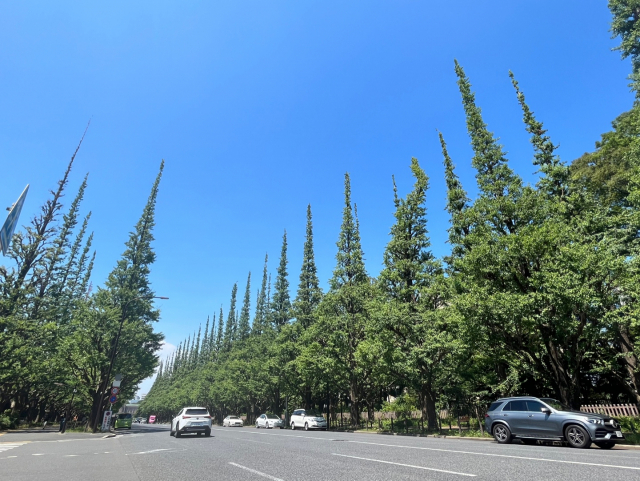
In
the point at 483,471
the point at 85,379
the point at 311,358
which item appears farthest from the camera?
the point at 85,379

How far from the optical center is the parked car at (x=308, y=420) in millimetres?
28609

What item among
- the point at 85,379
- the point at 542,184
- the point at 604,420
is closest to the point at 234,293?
the point at 85,379

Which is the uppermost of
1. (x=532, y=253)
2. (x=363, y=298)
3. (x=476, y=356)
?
(x=363, y=298)

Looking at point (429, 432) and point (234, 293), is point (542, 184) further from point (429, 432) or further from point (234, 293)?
point (234, 293)

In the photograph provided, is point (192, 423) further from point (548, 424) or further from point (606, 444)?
point (606, 444)

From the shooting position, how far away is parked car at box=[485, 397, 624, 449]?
11.0 m

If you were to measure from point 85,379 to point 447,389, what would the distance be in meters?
33.6

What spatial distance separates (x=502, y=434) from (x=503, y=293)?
5579 mm

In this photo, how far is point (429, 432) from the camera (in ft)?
68.3

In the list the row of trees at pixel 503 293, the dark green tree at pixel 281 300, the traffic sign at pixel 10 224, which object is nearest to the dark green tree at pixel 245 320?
the dark green tree at pixel 281 300

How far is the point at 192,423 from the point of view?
797 inches

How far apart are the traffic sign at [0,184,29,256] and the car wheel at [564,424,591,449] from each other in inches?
750

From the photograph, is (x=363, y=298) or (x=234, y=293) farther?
(x=234, y=293)

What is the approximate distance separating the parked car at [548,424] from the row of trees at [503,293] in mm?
3465
